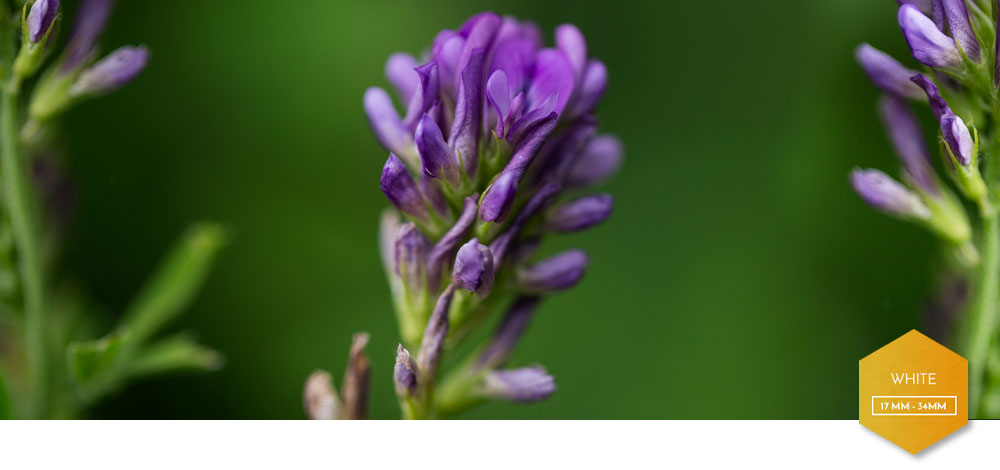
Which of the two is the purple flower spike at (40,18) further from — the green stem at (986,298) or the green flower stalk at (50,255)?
the green stem at (986,298)

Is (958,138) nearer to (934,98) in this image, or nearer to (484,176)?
(934,98)

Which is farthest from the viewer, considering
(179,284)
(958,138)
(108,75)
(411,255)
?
(179,284)

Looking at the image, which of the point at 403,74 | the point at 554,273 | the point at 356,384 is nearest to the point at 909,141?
the point at 554,273

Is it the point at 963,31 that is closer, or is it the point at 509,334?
the point at 963,31

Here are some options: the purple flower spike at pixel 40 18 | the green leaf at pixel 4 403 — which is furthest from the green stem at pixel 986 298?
the green leaf at pixel 4 403
